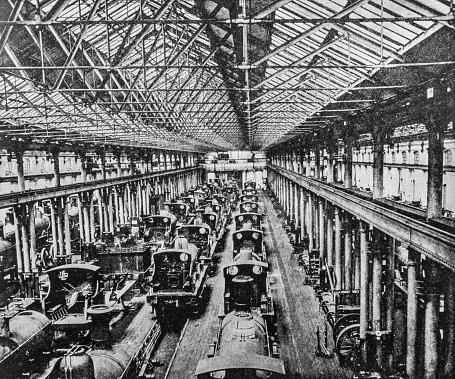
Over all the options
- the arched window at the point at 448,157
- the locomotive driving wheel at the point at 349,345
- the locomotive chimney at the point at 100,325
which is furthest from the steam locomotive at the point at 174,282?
the arched window at the point at 448,157

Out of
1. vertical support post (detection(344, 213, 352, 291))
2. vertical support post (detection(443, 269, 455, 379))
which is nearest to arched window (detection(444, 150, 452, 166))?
vertical support post (detection(344, 213, 352, 291))

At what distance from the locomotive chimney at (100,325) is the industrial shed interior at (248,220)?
36 millimetres

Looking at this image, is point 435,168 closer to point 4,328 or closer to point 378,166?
point 378,166

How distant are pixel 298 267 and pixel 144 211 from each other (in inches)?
891

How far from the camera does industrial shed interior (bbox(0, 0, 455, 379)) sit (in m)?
7.96

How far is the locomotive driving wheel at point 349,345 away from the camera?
39.6 ft

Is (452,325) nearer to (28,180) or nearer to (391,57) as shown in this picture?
(391,57)

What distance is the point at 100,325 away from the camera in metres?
11.6

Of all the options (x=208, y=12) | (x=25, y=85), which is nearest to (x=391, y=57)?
(x=208, y=12)

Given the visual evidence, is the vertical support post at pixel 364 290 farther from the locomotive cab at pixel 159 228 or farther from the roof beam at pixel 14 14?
the locomotive cab at pixel 159 228

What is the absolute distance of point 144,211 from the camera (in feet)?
137

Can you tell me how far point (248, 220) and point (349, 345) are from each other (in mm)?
12463

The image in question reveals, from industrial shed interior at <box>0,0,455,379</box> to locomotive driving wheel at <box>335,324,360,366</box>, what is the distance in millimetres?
106

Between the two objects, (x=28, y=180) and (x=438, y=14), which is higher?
(x=438, y=14)
